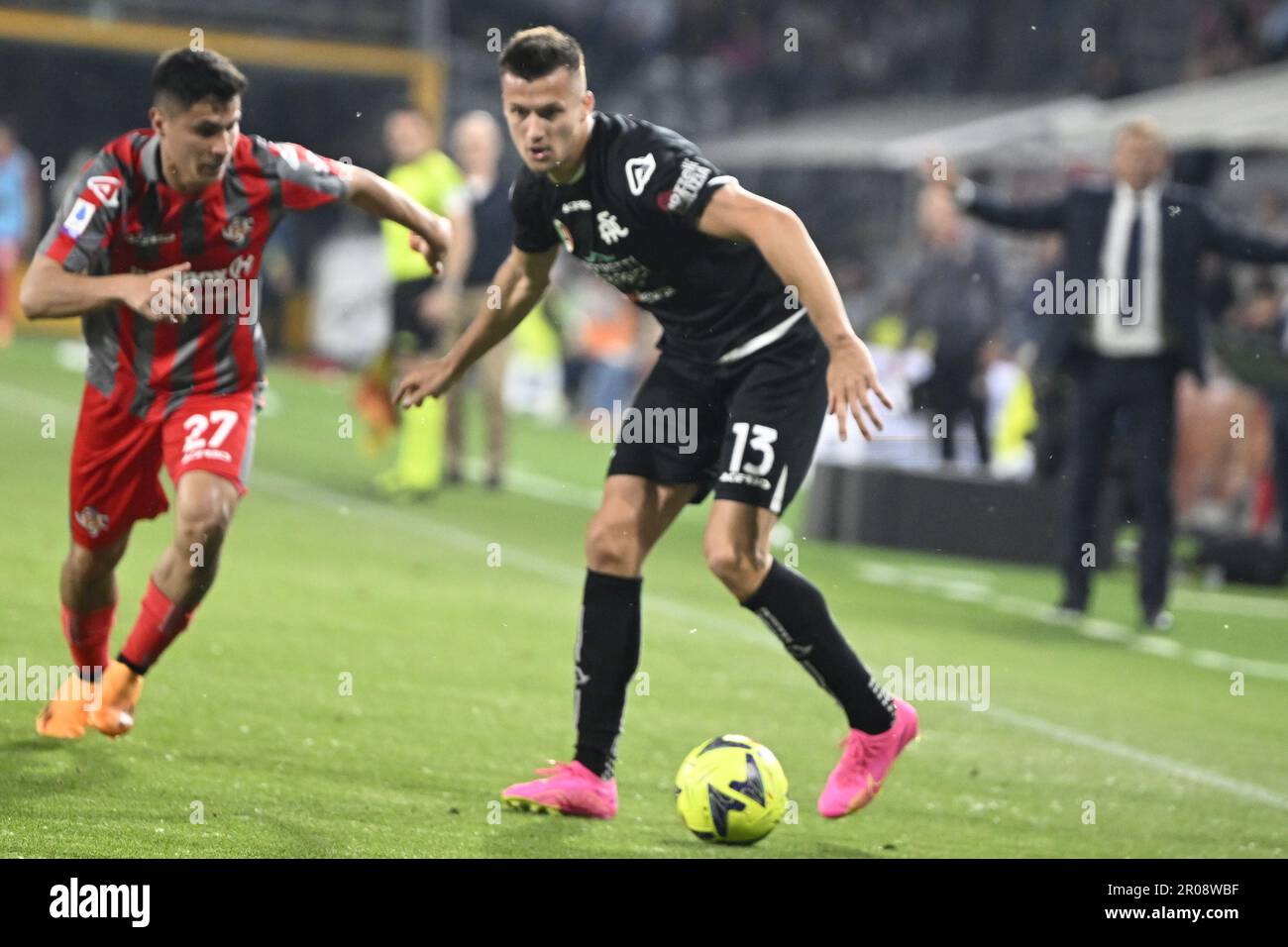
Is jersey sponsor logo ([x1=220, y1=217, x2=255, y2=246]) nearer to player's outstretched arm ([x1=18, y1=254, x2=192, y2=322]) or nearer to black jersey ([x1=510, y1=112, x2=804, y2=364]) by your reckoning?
player's outstretched arm ([x1=18, y1=254, x2=192, y2=322])

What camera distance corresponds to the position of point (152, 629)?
6305 millimetres

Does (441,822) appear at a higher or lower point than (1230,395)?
lower

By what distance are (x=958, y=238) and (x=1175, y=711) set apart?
8112mm

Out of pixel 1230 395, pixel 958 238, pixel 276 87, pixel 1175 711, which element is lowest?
pixel 1175 711

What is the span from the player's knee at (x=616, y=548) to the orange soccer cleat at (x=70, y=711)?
1.62 metres

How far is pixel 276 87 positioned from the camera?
30484mm

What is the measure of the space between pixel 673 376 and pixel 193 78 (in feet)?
5.36

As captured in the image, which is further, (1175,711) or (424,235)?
(1175,711)

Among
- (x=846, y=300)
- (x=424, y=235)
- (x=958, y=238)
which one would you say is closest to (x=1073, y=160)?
(x=958, y=238)

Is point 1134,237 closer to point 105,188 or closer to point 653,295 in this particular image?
point 653,295

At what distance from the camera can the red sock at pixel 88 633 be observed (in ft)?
21.8

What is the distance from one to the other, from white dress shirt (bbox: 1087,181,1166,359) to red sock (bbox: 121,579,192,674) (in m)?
6.11
